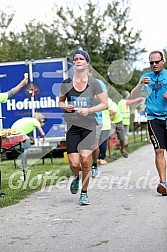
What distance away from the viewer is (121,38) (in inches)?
1976

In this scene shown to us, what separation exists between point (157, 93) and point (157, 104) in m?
0.16

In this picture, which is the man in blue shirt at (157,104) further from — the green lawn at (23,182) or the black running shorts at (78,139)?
the green lawn at (23,182)

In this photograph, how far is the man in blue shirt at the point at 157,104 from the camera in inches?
355

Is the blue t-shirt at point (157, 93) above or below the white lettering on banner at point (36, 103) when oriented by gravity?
above

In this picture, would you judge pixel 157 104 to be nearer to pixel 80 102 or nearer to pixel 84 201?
pixel 80 102

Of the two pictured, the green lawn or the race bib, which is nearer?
the race bib

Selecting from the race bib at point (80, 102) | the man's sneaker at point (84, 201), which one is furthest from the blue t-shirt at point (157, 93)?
the man's sneaker at point (84, 201)

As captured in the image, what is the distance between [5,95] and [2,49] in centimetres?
2816

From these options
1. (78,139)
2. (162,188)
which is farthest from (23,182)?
(162,188)

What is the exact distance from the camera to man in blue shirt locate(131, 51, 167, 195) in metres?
9.01

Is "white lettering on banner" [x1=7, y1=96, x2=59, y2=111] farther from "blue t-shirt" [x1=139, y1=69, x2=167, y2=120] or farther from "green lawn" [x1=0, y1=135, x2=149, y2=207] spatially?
"blue t-shirt" [x1=139, y1=69, x2=167, y2=120]

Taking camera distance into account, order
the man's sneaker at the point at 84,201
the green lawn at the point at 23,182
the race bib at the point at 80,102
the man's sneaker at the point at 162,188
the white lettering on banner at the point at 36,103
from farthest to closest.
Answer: the white lettering on banner at the point at 36,103 → the green lawn at the point at 23,182 → the man's sneaker at the point at 162,188 → the race bib at the point at 80,102 → the man's sneaker at the point at 84,201

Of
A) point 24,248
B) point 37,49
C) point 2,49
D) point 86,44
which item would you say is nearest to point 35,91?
point 24,248

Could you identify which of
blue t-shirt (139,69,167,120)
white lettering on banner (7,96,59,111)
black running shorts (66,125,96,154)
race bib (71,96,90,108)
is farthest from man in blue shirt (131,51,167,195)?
white lettering on banner (7,96,59,111)
